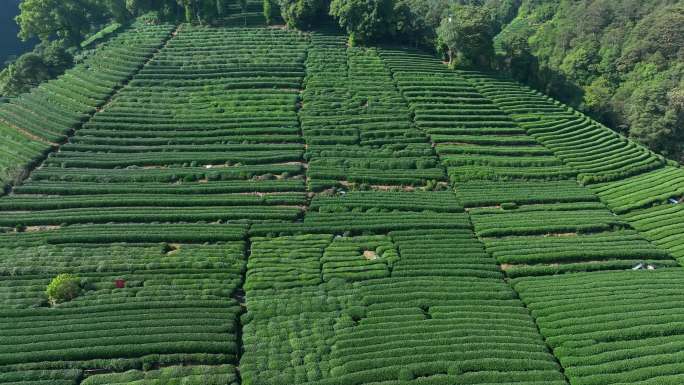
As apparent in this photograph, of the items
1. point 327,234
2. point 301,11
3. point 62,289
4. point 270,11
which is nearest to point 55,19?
point 270,11

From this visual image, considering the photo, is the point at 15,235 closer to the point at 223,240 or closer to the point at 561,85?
the point at 223,240

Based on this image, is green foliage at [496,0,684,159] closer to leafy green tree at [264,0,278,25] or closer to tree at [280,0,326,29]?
tree at [280,0,326,29]

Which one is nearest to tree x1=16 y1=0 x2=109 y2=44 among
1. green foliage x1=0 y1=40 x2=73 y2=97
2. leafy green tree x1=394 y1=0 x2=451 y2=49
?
green foliage x1=0 y1=40 x2=73 y2=97

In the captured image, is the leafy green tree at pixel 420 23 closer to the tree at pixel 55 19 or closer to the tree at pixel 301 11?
the tree at pixel 301 11

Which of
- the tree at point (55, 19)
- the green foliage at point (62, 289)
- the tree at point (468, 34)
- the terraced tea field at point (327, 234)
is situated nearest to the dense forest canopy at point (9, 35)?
the tree at point (55, 19)

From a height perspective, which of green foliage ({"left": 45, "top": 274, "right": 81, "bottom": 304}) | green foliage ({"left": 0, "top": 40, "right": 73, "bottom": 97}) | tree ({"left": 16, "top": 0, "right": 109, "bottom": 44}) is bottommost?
green foliage ({"left": 45, "top": 274, "right": 81, "bottom": 304})
